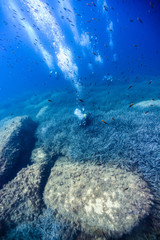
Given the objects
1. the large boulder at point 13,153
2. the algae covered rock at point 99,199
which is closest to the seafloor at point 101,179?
the algae covered rock at point 99,199

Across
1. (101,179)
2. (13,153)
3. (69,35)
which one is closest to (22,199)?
(13,153)

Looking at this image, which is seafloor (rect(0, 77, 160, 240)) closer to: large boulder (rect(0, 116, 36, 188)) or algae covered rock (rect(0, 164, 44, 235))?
algae covered rock (rect(0, 164, 44, 235))

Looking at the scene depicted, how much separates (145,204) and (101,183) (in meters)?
1.20

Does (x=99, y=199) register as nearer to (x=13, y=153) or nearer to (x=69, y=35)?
(x=13, y=153)

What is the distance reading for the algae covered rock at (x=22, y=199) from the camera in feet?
11.8

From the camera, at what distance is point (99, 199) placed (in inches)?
127

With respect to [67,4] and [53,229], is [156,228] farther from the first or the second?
[67,4]

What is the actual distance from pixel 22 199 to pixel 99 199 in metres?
2.70

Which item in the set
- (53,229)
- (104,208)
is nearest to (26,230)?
(53,229)

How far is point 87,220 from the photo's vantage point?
124 inches

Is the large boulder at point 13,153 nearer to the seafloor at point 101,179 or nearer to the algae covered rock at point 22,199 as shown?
the seafloor at point 101,179

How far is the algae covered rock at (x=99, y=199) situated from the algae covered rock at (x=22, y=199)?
0.37 metres

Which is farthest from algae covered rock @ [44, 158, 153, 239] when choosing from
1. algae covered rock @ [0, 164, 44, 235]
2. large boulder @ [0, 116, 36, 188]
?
large boulder @ [0, 116, 36, 188]

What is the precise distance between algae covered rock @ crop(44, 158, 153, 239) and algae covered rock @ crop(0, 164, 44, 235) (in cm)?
37
